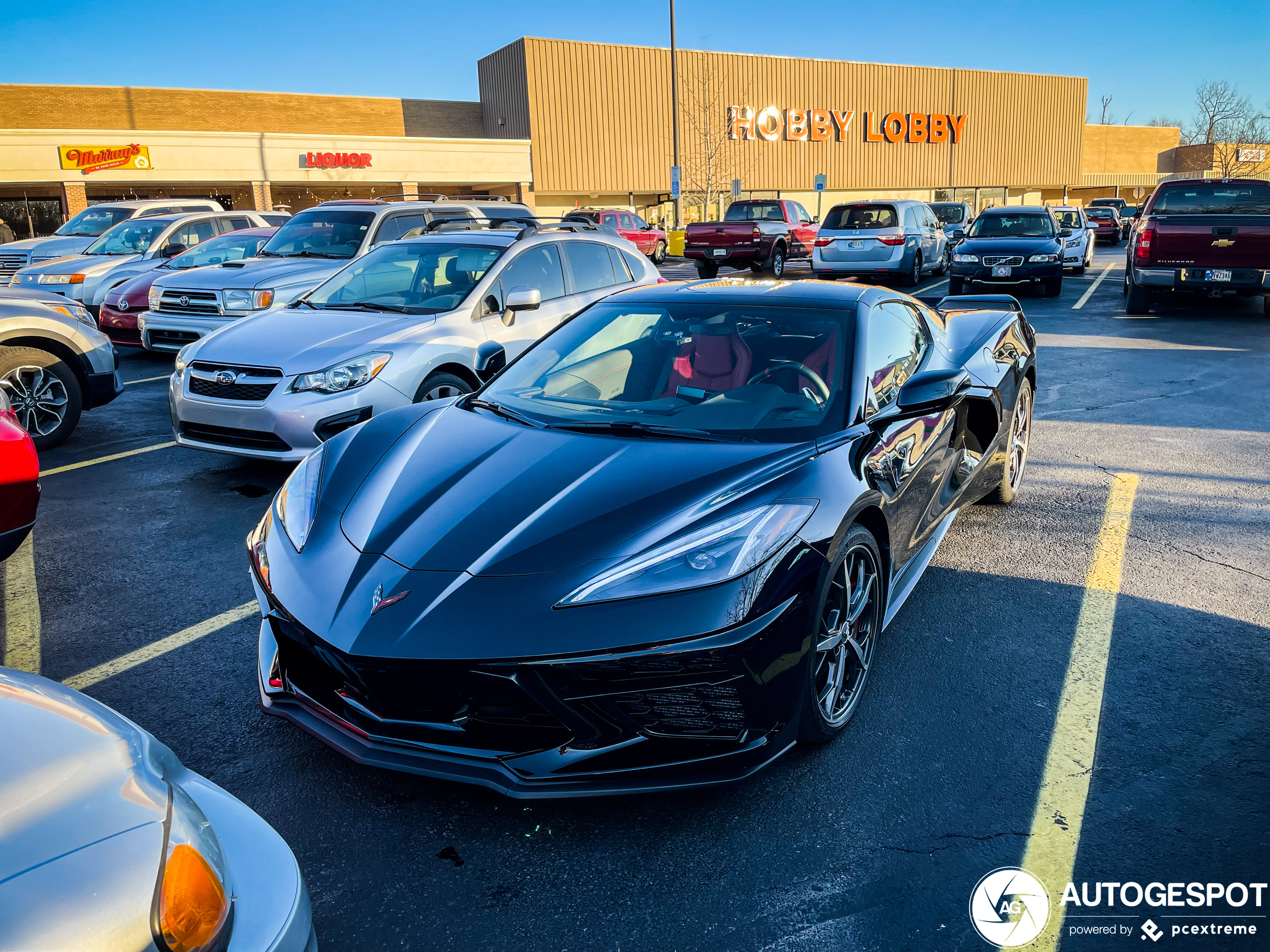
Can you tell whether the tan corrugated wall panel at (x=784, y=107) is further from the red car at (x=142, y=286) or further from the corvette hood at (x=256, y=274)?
the corvette hood at (x=256, y=274)

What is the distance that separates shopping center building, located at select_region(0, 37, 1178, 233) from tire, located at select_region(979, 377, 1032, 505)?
121 ft

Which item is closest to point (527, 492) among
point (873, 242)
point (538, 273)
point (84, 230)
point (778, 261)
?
point (538, 273)

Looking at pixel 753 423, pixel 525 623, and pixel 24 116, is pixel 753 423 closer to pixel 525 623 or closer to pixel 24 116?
pixel 525 623

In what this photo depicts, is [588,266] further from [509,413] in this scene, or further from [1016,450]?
[509,413]

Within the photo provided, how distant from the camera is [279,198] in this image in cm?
3997

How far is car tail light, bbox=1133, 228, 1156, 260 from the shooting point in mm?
13055

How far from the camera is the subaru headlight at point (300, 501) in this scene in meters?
3.07

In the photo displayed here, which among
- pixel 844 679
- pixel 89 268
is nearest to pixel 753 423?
pixel 844 679

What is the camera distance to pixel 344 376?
5.93 metres

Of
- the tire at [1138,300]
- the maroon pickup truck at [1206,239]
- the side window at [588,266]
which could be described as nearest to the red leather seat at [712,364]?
the side window at [588,266]

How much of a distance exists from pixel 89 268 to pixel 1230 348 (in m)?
14.5

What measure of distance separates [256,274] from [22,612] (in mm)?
6597

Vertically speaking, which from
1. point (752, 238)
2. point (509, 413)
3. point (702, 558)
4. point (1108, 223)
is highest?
point (1108, 223)

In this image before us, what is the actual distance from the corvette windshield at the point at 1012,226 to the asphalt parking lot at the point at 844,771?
43.0 feet
